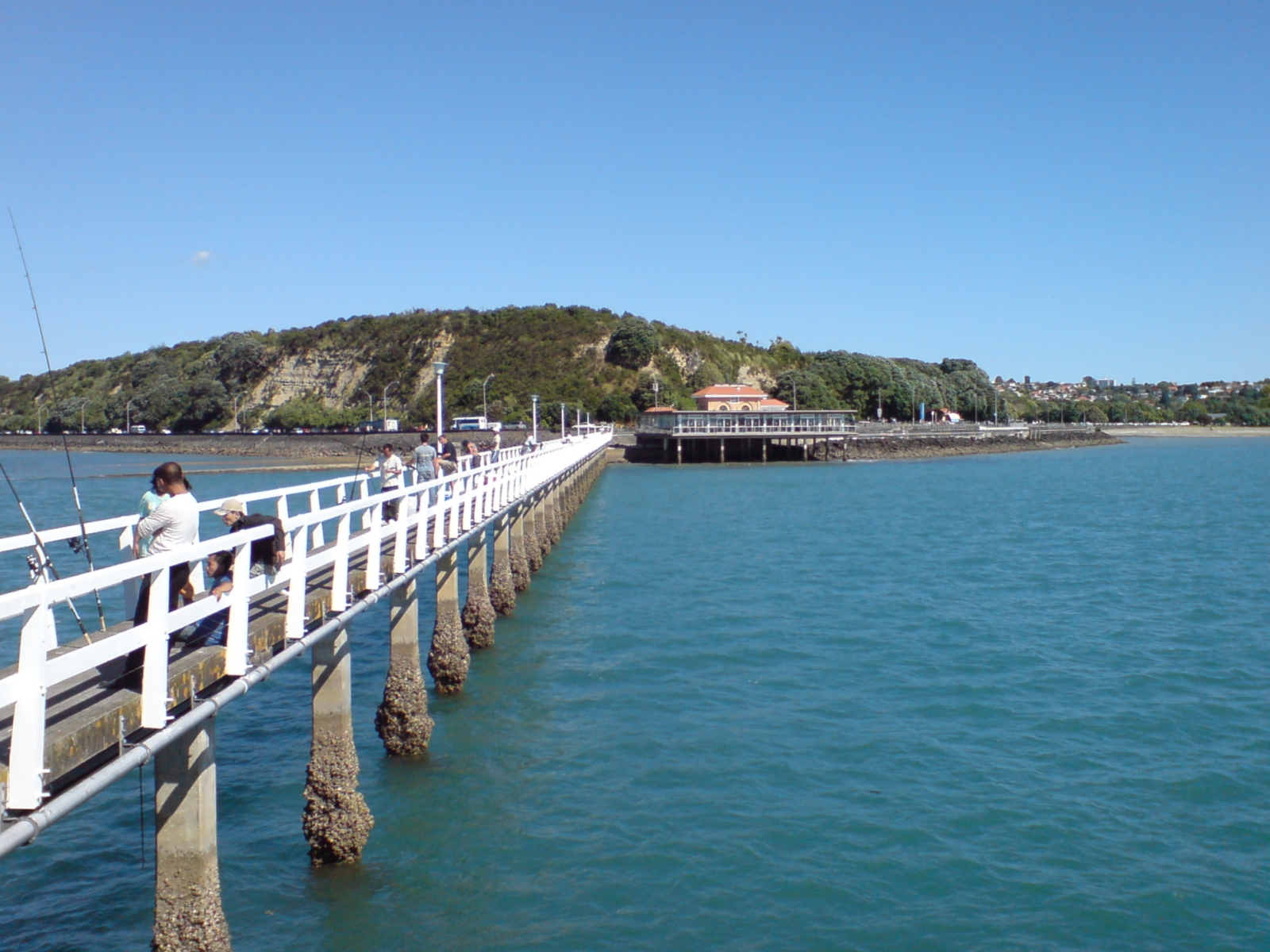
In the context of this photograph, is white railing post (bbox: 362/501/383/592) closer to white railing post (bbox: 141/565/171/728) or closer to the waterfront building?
white railing post (bbox: 141/565/171/728)

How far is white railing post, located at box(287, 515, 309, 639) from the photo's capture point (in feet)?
28.7

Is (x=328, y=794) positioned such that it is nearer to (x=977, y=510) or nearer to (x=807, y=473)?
(x=977, y=510)

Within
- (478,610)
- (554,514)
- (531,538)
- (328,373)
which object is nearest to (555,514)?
(554,514)

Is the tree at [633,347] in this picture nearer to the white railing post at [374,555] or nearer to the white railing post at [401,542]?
the white railing post at [401,542]

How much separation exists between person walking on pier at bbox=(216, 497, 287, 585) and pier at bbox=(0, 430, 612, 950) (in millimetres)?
153

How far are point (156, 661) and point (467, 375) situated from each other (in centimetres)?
13680

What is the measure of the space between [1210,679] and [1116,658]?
1816 mm

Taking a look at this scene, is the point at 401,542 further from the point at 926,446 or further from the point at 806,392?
the point at 806,392

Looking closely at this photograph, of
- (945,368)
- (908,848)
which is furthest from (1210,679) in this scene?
(945,368)

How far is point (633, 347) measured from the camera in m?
138

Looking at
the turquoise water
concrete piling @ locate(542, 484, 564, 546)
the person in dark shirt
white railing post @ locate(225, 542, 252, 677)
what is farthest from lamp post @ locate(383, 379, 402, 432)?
white railing post @ locate(225, 542, 252, 677)

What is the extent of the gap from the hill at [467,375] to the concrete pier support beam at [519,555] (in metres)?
97.4

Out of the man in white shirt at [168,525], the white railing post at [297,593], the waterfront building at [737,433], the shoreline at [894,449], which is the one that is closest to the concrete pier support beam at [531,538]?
the white railing post at [297,593]

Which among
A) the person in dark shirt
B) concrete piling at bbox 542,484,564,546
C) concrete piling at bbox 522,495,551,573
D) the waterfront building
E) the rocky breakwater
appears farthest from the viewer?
the rocky breakwater
